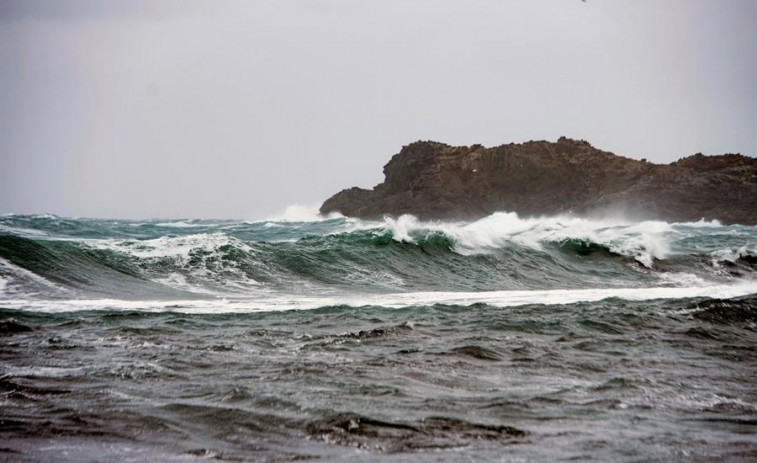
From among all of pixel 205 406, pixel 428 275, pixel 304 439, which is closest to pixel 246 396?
pixel 205 406

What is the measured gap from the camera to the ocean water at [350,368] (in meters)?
3.88

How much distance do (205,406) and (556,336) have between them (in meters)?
4.56

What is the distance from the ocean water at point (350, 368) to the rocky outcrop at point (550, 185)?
5244cm

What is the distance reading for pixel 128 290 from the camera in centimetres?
1228

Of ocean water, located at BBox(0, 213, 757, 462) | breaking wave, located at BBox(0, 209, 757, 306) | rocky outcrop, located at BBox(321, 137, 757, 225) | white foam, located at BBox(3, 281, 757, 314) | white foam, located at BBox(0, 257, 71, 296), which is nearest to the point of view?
ocean water, located at BBox(0, 213, 757, 462)

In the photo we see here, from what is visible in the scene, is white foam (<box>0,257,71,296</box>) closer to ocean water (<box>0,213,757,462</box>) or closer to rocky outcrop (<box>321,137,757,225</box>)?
ocean water (<box>0,213,757,462</box>)

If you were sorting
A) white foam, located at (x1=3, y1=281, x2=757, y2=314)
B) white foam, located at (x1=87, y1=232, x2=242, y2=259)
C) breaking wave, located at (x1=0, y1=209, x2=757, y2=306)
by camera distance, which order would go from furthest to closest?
white foam, located at (x1=87, y1=232, x2=242, y2=259), breaking wave, located at (x1=0, y1=209, x2=757, y2=306), white foam, located at (x1=3, y1=281, x2=757, y2=314)

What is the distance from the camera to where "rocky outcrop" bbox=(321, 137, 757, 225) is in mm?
60938

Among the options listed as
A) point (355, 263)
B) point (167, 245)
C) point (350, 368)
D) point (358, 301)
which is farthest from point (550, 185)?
point (350, 368)

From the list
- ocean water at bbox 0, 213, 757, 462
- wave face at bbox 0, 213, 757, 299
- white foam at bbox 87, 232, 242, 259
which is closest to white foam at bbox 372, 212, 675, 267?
wave face at bbox 0, 213, 757, 299

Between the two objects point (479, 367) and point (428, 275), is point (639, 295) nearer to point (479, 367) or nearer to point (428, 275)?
point (428, 275)

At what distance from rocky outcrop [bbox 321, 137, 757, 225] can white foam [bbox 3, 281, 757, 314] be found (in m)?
51.6

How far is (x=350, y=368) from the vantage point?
586 centimetres

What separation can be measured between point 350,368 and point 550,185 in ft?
222
